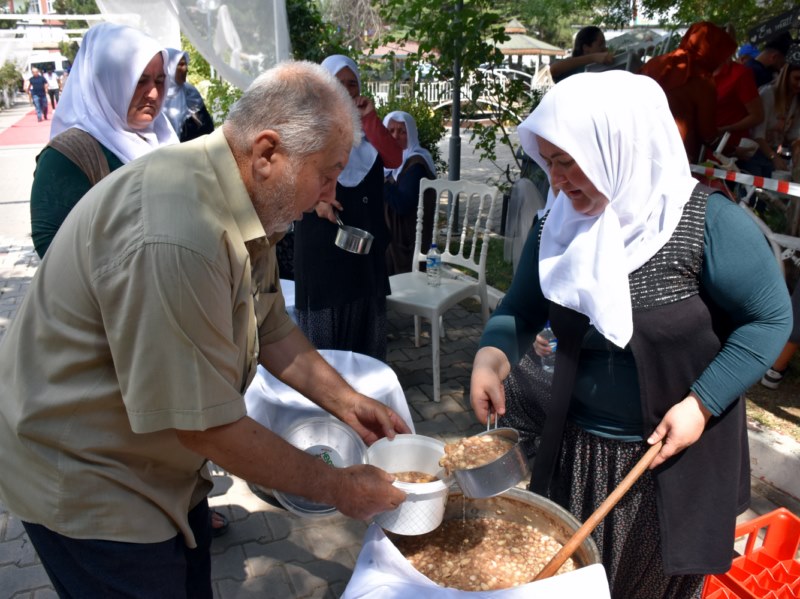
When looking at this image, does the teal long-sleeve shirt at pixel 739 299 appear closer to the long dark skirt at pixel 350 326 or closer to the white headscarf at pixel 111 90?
the white headscarf at pixel 111 90

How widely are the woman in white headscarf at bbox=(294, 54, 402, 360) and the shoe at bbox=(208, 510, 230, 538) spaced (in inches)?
41.4

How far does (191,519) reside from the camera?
5.35ft

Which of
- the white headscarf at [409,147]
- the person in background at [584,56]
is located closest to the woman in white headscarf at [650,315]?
the white headscarf at [409,147]

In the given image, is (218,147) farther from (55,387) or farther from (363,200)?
(363,200)

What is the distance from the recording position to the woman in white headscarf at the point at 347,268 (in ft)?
11.3

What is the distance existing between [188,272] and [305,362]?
30.5 inches

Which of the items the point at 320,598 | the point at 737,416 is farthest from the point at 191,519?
the point at 737,416

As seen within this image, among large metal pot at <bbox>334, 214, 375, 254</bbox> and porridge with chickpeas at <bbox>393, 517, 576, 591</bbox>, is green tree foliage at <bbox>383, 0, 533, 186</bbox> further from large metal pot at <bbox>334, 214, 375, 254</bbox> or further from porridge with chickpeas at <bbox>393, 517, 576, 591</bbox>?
porridge with chickpeas at <bbox>393, 517, 576, 591</bbox>

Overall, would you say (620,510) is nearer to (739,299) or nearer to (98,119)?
(739,299)

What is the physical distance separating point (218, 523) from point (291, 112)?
231 centimetres

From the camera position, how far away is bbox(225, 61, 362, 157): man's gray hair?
1.22 m

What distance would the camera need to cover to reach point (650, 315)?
59.7 inches

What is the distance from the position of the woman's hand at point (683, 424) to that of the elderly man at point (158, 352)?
0.67 m

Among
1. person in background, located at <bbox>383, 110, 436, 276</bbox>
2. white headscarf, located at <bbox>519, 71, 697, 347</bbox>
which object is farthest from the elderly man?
person in background, located at <bbox>383, 110, 436, 276</bbox>
